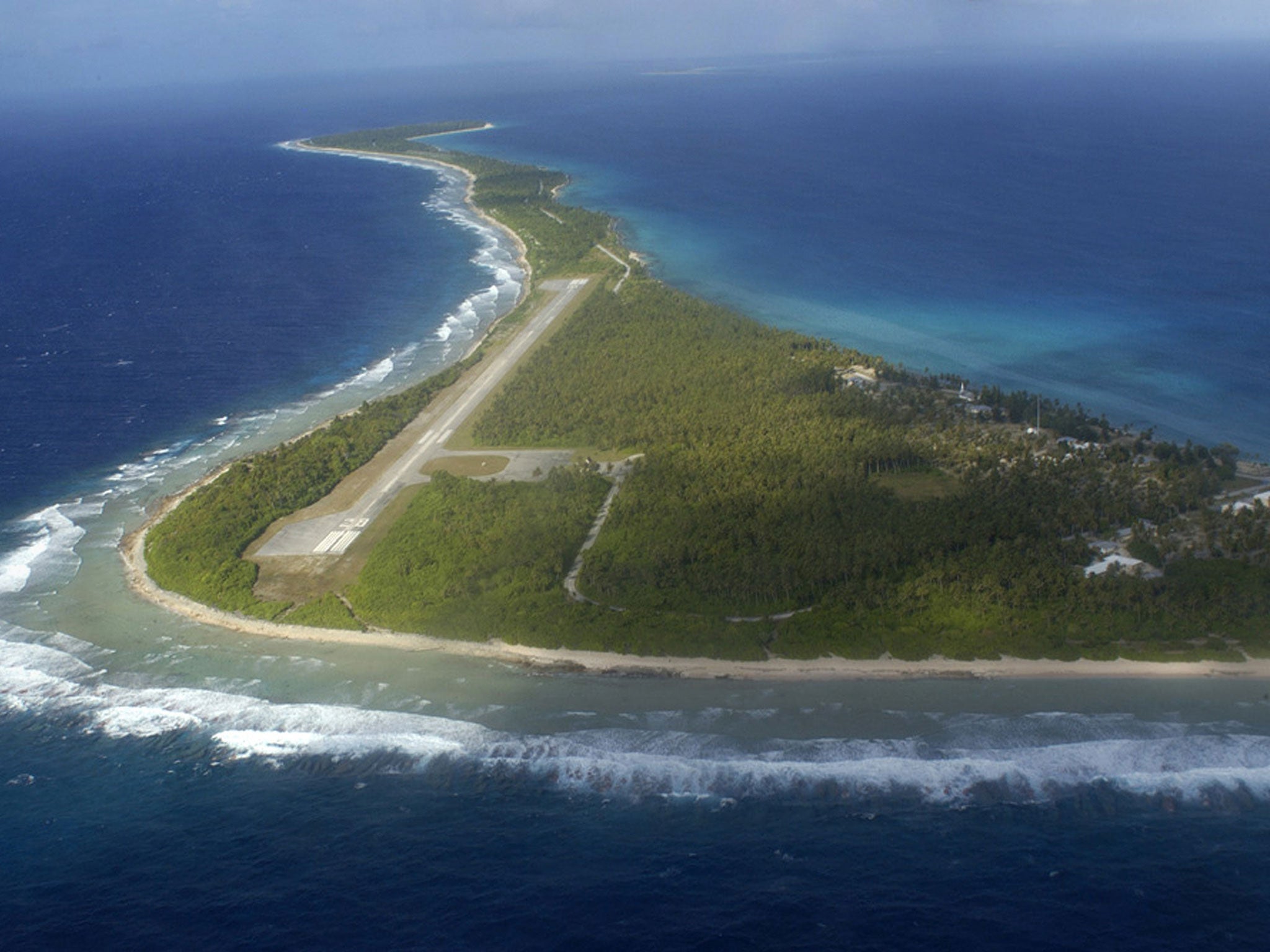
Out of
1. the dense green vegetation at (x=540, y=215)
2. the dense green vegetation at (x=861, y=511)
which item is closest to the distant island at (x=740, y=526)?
the dense green vegetation at (x=861, y=511)

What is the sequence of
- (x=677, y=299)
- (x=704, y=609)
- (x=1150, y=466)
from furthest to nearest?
(x=677, y=299) < (x=1150, y=466) < (x=704, y=609)

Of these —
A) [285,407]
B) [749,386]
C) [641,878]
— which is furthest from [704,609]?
[285,407]

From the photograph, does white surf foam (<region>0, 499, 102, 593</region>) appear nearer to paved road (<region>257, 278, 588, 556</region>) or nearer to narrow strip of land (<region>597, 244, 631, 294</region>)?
paved road (<region>257, 278, 588, 556</region>)

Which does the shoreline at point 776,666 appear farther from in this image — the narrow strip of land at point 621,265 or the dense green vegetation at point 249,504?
the narrow strip of land at point 621,265

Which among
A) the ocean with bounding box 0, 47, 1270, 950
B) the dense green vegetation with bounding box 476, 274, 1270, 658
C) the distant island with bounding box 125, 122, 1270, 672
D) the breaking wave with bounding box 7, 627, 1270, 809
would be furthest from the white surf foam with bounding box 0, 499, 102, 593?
the dense green vegetation with bounding box 476, 274, 1270, 658

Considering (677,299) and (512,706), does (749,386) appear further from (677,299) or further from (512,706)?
(512,706)

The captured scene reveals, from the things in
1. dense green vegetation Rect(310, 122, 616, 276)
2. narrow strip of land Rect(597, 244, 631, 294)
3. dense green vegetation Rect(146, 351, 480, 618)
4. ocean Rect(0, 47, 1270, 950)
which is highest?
dense green vegetation Rect(310, 122, 616, 276)
